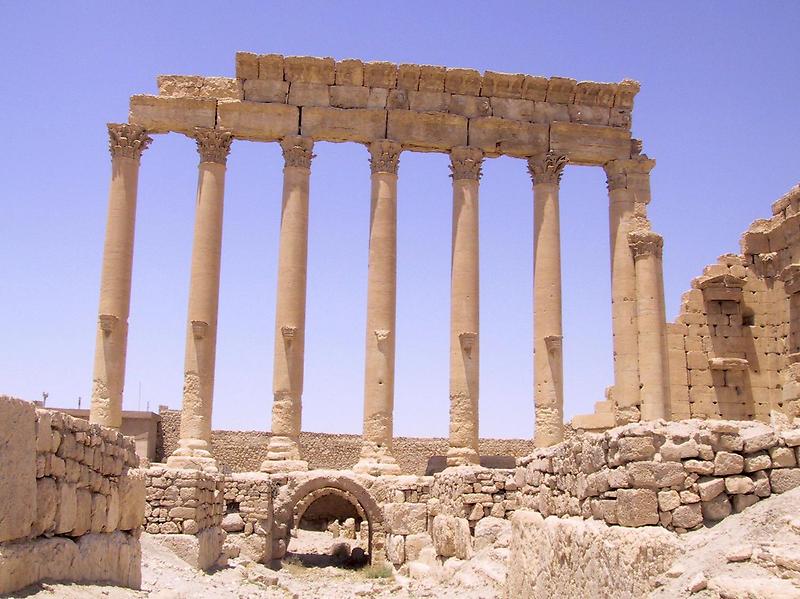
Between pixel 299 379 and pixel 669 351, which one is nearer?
pixel 669 351

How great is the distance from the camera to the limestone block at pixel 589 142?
31.8m

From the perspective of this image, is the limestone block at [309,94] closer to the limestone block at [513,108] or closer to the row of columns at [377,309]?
the row of columns at [377,309]

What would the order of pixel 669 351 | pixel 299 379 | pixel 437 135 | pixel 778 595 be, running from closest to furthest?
pixel 778 595 → pixel 669 351 → pixel 299 379 → pixel 437 135

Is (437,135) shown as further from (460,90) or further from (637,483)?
(637,483)

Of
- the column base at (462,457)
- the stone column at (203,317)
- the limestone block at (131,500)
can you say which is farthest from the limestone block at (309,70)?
the limestone block at (131,500)

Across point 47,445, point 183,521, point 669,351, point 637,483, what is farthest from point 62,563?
point 669,351

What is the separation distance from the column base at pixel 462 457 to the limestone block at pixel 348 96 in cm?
1162

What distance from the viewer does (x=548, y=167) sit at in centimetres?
3133

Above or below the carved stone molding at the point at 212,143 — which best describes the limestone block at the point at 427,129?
above

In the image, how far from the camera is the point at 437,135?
3123 centimetres

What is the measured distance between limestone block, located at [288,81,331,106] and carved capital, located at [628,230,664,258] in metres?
11.1

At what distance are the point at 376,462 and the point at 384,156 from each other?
386 inches

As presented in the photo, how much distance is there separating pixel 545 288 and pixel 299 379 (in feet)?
27.5

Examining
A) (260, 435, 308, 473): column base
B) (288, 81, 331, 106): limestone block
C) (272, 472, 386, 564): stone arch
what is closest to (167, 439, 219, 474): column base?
(260, 435, 308, 473): column base
